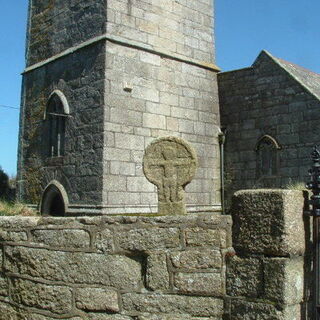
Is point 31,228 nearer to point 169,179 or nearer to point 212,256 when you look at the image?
point 212,256

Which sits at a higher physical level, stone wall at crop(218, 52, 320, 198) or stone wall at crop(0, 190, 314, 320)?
stone wall at crop(218, 52, 320, 198)

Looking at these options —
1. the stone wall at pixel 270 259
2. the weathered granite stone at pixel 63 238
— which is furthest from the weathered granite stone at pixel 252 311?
the weathered granite stone at pixel 63 238

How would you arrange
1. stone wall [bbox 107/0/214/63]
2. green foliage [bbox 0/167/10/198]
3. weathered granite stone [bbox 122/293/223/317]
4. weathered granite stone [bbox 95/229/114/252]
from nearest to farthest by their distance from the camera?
weathered granite stone [bbox 122/293/223/317] < weathered granite stone [bbox 95/229/114/252] < stone wall [bbox 107/0/214/63] < green foliage [bbox 0/167/10/198]

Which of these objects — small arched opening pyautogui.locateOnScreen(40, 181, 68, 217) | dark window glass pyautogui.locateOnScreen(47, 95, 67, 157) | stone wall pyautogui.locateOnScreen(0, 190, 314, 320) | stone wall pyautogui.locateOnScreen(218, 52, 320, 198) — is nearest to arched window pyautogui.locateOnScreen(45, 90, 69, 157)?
dark window glass pyautogui.locateOnScreen(47, 95, 67, 157)

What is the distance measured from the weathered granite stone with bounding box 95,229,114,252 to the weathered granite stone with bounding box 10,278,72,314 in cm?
42

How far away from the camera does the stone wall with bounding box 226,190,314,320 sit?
9.57ft

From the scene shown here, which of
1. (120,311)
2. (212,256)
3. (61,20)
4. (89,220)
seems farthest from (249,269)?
(61,20)

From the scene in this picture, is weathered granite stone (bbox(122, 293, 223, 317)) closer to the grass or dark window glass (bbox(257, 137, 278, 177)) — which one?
the grass

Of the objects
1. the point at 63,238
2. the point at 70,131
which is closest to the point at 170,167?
the point at 63,238

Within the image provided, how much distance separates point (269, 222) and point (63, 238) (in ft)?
5.20

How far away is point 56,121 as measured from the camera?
36.5 ft

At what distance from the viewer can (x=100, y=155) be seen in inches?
371

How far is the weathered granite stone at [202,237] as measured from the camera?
317cm

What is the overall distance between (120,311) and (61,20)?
9.34 m
